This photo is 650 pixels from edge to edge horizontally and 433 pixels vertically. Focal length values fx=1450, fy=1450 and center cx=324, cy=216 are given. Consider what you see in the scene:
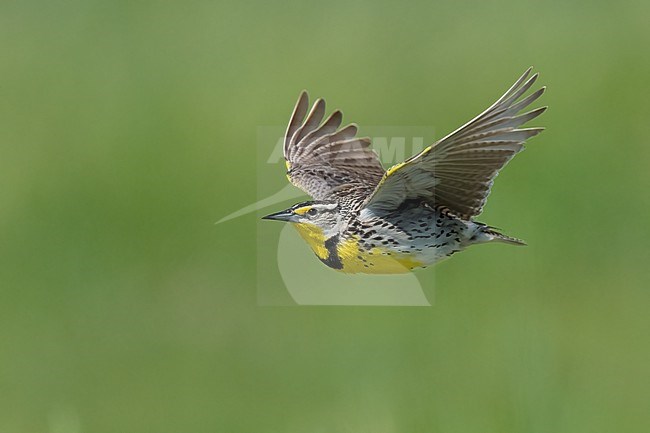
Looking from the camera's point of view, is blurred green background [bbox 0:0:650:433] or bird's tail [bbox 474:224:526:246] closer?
bird's tail [bbox 474:224:526:246]

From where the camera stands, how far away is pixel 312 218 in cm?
288

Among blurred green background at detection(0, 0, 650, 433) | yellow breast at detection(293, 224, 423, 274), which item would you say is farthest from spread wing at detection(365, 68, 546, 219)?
blurred green background at detection(0, 0, 650, 433)

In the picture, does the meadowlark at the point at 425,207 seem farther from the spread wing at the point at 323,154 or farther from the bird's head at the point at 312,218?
the spread wing at the point at 323,154

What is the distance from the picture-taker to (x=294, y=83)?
9.91m

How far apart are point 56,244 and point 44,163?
93cm

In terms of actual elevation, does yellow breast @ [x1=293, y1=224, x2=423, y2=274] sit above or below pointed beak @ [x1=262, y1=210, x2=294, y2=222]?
below

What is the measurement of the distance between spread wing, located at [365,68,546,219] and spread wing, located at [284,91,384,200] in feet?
1.18

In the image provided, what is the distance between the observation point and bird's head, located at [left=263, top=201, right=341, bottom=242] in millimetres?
2861

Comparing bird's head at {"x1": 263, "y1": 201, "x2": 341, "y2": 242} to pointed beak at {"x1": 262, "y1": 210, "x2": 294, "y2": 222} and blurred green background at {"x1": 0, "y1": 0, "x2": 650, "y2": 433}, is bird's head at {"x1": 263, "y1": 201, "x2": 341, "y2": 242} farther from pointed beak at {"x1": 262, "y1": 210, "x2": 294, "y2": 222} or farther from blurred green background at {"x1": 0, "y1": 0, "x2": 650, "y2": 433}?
blurred green background at {"x1": 0, "y1": 0, "x2": 650, "y2": 433}

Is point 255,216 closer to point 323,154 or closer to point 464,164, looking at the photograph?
point 323,154

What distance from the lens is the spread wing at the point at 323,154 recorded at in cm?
338

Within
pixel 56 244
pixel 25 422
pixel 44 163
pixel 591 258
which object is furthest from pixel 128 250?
pixel 591 258

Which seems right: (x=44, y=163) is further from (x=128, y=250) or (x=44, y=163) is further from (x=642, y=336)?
(x=642, y=336)

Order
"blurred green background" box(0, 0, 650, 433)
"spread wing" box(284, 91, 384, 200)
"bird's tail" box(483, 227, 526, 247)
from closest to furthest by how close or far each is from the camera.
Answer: "bird's tail" box(483, 227, 526, 247), "spread wing" box(284, 91, 384, 200), "blurred green background" box(0, 0, 650, 433)
